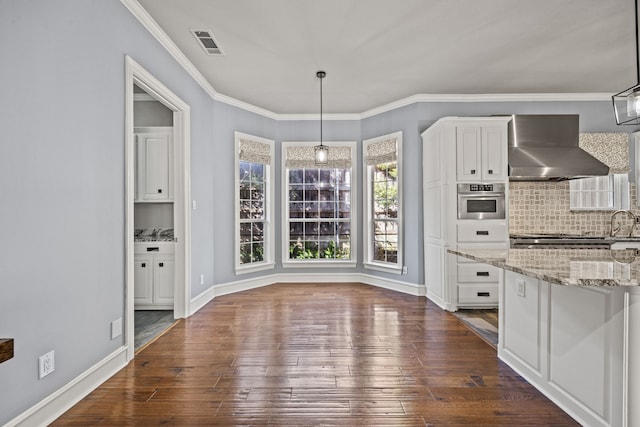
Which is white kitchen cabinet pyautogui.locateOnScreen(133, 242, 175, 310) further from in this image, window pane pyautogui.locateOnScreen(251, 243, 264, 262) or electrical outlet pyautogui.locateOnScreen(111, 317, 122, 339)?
window pane pyautogui.locateOnScreen(251, 243, 264, 262)

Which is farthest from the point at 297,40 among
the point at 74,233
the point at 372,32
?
the point at 74,233

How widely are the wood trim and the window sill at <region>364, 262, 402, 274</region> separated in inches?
182

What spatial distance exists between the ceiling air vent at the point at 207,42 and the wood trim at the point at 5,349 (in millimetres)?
2952

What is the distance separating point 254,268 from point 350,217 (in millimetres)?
1778

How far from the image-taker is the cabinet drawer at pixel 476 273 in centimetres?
424

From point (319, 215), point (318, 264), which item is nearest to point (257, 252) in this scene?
point (318, 264)

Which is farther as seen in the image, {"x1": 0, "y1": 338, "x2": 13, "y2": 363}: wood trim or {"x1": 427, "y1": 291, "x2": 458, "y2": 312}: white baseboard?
{"x1": 427, "y1": 291, "x2": 458, "y2": 312}: white baseboard

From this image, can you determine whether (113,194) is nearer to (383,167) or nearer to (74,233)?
(74,233)

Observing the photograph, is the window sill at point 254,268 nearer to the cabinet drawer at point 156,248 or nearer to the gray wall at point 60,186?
the cabinet drawer at point 156,248

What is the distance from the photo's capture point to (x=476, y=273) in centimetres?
425

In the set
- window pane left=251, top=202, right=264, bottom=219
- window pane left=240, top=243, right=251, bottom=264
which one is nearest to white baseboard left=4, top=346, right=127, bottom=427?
window pane left=240, top=243, right=251, bottom=264

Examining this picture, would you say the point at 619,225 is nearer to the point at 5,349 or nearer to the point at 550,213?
the point at 550,213

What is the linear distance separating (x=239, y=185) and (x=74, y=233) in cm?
319

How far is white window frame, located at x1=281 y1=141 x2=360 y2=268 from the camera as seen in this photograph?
5.76 meters
